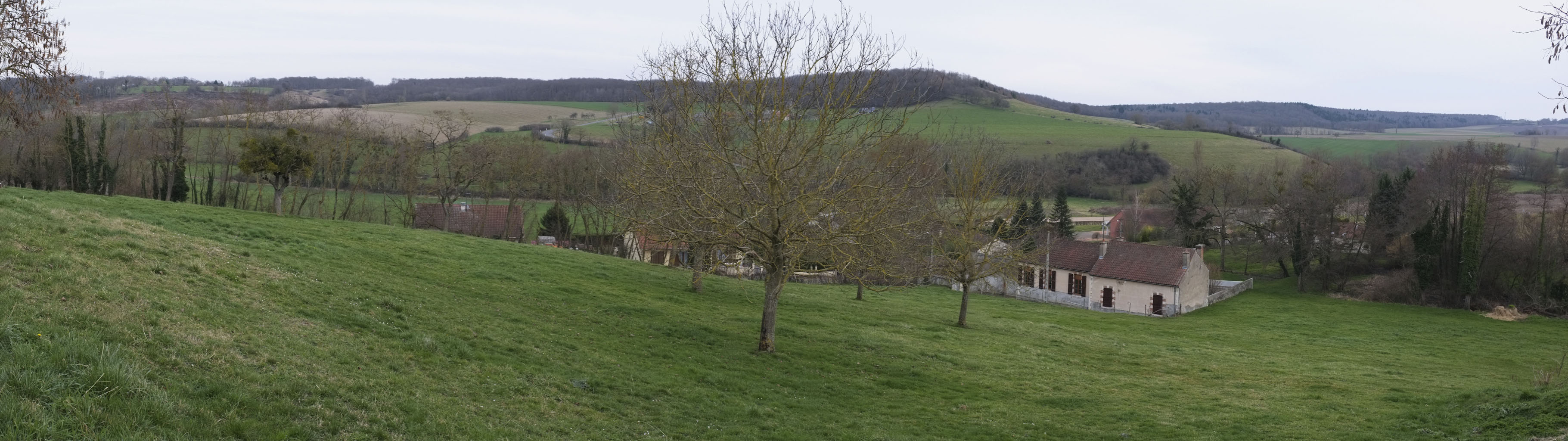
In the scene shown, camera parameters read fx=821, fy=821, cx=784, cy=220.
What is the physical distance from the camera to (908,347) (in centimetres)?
2156

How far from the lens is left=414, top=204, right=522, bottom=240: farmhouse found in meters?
49.2

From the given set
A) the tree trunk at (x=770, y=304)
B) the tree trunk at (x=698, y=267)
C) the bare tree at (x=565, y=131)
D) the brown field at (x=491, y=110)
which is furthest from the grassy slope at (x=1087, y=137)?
the tree trunk at (x=770, y=304)

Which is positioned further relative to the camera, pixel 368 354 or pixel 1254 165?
pixel 1254 165

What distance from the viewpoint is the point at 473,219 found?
166 ft

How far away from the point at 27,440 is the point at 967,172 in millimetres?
26451

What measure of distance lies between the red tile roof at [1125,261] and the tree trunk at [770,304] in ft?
93.0

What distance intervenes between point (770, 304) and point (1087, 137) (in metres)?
117

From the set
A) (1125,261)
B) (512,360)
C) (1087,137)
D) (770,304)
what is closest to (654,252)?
(770,304)

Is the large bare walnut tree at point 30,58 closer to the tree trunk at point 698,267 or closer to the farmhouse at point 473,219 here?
the tree trunk at point 698,267

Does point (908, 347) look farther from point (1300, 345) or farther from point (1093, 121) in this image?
point (1093, 121)

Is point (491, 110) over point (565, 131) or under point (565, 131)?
over

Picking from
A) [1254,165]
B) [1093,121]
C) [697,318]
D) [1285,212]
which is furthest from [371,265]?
[1093,121]

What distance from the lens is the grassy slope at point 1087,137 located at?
108375mm

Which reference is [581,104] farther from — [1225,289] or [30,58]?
[30,58]
